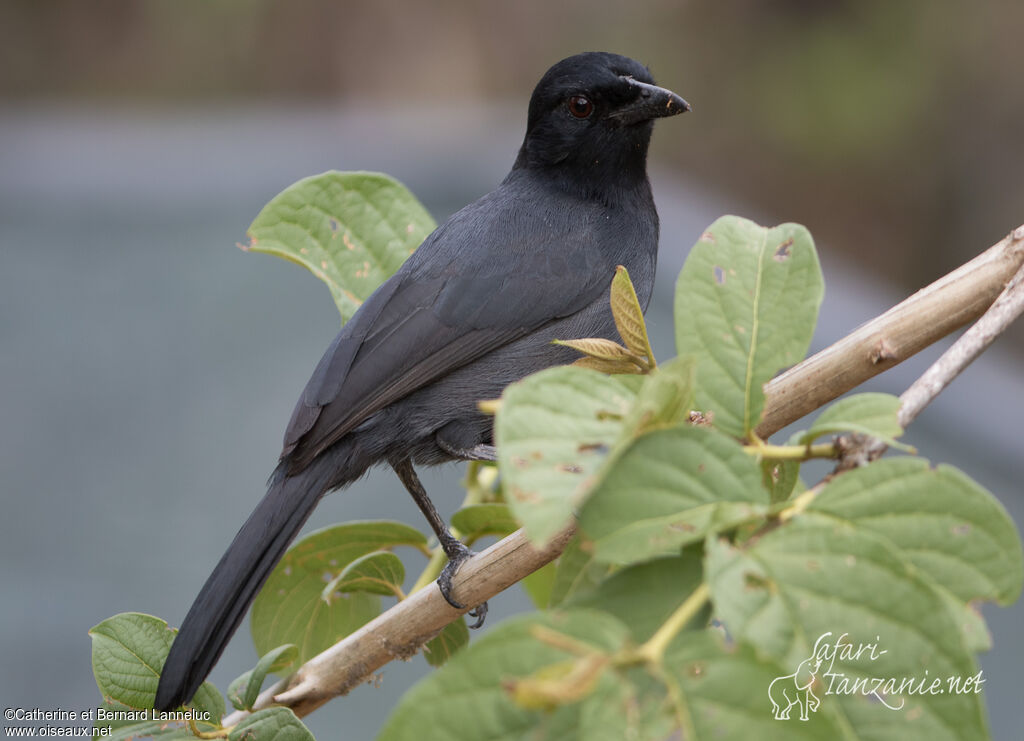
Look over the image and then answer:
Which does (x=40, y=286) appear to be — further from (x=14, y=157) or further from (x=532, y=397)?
(x=532, y=397)

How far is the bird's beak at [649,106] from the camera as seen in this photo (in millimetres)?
2963

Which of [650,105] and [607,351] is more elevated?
[650,105]

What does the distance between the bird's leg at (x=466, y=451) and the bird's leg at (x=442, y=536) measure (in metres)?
0.15

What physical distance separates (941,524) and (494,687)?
0.43 metres

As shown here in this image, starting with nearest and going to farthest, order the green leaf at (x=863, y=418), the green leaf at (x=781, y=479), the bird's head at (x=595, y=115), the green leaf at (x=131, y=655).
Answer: the green leaf at (x=863, y=418) < the green leaf at (x=781, y=479) < the green leaf at (x=131, y=655) < the bird's head at (x=595, y=115)

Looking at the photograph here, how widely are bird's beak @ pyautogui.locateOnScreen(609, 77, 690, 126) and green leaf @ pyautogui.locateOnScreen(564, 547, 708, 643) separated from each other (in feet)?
6.85

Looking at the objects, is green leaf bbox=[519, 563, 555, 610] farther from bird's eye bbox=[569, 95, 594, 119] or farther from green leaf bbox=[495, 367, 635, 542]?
bird's eye bbox=[569, 95, 594, 119]

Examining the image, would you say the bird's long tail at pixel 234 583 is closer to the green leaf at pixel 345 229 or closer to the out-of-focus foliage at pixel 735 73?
the green leaf at pixel 345 229

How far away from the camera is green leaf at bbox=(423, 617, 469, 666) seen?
1.96 m

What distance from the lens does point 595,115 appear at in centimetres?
315

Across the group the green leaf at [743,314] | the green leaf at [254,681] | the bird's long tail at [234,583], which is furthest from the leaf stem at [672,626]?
the bird's long tail at [234,583]

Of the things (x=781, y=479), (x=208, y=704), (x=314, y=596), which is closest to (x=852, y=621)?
(x=781, y=479)

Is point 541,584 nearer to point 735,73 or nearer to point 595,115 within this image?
point 595,115

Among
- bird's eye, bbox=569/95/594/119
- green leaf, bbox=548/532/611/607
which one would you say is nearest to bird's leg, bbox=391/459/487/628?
green leaf, bbox=548/532/611/607
